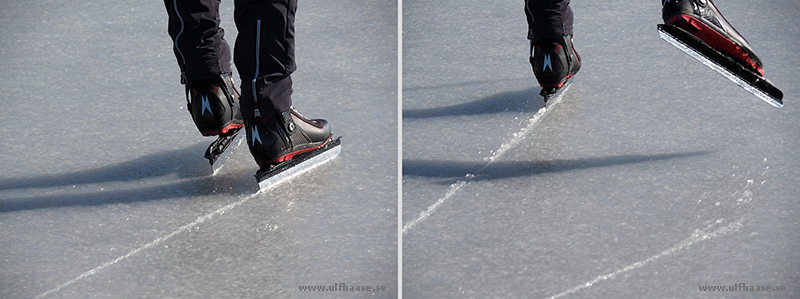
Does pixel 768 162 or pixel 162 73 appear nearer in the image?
pixel 768 162

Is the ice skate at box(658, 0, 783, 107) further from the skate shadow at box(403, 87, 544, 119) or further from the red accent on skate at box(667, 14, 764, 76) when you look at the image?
the skate shadow at box(403, 87, 544, 119)

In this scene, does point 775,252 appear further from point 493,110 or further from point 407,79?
point 407,79

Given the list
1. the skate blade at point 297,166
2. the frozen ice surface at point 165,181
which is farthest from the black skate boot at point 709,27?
the skate blade at point 297,166

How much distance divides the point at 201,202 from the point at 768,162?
5.64 ft

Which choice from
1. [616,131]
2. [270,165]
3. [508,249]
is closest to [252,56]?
[270,165]

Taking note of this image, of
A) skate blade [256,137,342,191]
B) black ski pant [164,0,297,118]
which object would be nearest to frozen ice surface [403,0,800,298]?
skate blade [256,137,342,191]

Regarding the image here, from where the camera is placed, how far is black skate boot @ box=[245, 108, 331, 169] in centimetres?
278

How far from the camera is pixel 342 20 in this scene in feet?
13.3

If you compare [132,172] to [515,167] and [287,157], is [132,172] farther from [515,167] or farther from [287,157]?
[515,167]

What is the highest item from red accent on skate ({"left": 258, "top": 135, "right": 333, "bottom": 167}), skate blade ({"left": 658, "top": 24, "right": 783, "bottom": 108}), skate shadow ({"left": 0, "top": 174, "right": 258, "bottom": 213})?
skate blade ({"left": 658, "top": 24, "right": 783, "bottom": 108})

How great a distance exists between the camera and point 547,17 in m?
3.08

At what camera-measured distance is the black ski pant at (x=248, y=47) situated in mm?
2643

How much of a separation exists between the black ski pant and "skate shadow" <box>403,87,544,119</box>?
2.04ft

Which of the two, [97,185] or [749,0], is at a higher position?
[749,0]
